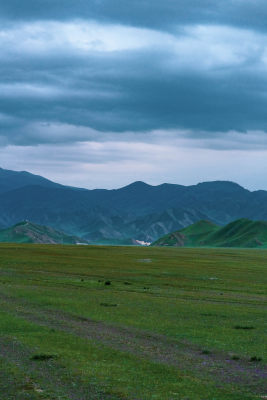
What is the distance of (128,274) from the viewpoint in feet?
271

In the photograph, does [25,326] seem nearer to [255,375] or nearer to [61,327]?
[61,327]

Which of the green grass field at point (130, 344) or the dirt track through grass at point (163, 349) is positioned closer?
the green grass field at point (130, 344)

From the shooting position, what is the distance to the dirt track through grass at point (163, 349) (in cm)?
2173

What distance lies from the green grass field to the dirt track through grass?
50 mm

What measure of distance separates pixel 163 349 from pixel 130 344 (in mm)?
Answer: 1948

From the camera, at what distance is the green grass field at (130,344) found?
19219 mm

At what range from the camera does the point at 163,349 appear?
89.1ft

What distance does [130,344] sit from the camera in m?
28.1

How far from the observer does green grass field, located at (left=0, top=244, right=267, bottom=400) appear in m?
19.2

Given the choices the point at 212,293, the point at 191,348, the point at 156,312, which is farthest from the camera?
the point at 212,293

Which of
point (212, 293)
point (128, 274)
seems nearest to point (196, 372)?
point (212, 293)

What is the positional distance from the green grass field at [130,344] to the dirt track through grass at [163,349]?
0.16 ft

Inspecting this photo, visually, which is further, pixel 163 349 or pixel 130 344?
pixel 130 344

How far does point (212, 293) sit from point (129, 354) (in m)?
35.1
